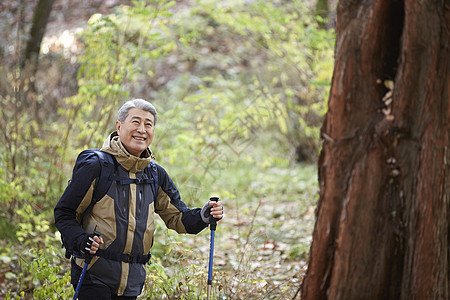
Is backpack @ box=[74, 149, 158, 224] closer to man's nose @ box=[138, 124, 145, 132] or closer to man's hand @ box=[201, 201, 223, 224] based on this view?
man's nose @ box=[138, 124, 145, 132]

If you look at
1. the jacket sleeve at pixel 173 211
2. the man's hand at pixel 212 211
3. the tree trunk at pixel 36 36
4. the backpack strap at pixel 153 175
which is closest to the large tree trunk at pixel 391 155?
the man's hand at pixel 212 211

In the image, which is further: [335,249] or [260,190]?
[260,190]

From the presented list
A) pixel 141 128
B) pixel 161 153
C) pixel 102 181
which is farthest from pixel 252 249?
pixel 102 181

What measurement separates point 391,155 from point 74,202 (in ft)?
5.87

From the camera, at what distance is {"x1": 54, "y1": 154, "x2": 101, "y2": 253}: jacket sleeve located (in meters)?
2.87

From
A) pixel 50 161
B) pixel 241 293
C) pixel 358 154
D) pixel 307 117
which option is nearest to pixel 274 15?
pixel 307 117

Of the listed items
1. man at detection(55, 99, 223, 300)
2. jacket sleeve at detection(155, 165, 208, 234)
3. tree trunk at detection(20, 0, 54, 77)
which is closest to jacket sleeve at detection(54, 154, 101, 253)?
man at detection(55, 99, 223, 300)

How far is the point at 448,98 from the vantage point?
2.70 meters

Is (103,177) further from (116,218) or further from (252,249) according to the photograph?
(252,249)

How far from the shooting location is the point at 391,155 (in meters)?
2.72

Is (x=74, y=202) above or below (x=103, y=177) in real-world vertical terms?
below

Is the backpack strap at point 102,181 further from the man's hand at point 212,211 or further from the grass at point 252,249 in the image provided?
the grass at point 252,249

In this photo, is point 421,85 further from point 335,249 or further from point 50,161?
point 50,161

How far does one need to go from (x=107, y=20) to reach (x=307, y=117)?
473 centimetres
